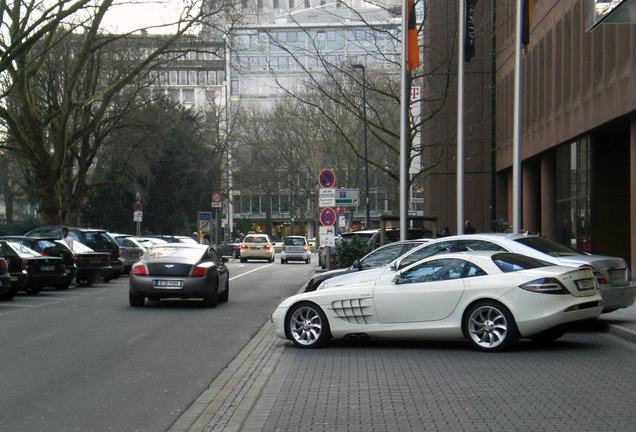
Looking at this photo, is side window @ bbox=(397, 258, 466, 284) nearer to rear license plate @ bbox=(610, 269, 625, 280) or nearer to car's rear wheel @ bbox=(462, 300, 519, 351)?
car's rear wheel @ bbox=(462, 300, 519, 351)

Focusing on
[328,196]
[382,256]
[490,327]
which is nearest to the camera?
[490,327]

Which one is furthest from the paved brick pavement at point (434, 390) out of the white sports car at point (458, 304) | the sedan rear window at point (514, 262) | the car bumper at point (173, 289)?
the car bumper at point (173, 289)

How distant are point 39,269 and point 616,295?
47.9ft

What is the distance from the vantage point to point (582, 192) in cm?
2881

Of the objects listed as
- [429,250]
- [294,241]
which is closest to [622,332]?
[429,250]

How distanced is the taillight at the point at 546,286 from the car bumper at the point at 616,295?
97.2 inches

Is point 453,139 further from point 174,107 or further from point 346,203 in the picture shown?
point 174,107

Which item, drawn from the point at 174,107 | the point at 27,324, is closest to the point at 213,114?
the point at 174,107

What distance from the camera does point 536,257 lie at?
13078 millimetres

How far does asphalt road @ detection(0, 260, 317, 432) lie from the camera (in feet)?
26.0

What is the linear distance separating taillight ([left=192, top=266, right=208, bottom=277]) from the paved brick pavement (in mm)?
6837

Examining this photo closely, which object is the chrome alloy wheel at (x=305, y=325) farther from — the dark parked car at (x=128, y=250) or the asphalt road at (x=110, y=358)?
the dark parked car at (x=128, y=250)

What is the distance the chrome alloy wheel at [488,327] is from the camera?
1155 cm

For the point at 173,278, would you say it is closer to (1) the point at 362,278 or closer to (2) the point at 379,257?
(2) the point at 379,257
